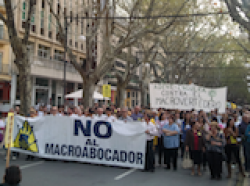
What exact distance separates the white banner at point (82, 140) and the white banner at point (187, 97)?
5.60m

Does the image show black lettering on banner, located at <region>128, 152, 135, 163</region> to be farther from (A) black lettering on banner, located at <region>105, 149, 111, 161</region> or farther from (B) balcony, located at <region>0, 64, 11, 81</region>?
(B) balcony, located at <region>0, 64, 11, 81</region>

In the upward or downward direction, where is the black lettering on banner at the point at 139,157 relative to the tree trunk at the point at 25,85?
downward

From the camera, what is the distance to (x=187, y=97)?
14266 mm

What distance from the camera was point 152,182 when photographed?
23.9ft

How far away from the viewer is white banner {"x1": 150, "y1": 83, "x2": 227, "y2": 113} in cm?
1400

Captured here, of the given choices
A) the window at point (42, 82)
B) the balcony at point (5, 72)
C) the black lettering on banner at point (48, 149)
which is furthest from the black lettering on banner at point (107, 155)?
the window at point (42, 82)

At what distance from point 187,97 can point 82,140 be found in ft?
22.3

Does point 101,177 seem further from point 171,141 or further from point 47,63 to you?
point 47,63

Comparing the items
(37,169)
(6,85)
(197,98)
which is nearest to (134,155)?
(37,169)

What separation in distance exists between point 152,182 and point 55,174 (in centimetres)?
257

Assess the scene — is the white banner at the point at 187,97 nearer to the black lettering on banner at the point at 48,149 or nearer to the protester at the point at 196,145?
the protester at the point at 196,145

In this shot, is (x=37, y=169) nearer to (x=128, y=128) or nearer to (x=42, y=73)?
(x=128, y=128)

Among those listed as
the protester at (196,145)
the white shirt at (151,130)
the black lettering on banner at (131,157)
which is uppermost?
the white shirt at (151,130)

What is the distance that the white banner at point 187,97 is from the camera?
1400 centimetres
